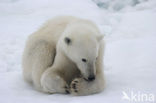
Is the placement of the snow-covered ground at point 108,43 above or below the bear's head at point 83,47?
below

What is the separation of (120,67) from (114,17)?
157 inches

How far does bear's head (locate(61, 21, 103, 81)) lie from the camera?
120 inches

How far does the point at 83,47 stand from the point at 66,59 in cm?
42

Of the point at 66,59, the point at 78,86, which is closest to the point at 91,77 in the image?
the point at 78,86

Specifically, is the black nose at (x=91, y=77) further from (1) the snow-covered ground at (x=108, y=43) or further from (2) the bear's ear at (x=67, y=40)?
(2) the bear's ear at (x=67, y=40)

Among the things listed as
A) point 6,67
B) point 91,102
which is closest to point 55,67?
point 91,102

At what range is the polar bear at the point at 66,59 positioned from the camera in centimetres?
310

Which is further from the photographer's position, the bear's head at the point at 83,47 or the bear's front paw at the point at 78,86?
the bear's front paw at the point at 78,86

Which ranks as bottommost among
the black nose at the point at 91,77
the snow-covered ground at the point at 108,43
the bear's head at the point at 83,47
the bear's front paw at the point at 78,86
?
the snow-covered ground at the point at 108,43

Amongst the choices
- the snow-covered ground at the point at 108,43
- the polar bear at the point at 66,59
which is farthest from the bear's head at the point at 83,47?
the snow-covered ground at the point at 108,43

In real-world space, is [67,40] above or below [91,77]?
above

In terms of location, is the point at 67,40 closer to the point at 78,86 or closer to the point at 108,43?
the point at 78,86

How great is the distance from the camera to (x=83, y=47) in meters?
3.05

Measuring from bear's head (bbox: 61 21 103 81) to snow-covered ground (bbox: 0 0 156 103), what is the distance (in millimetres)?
316
